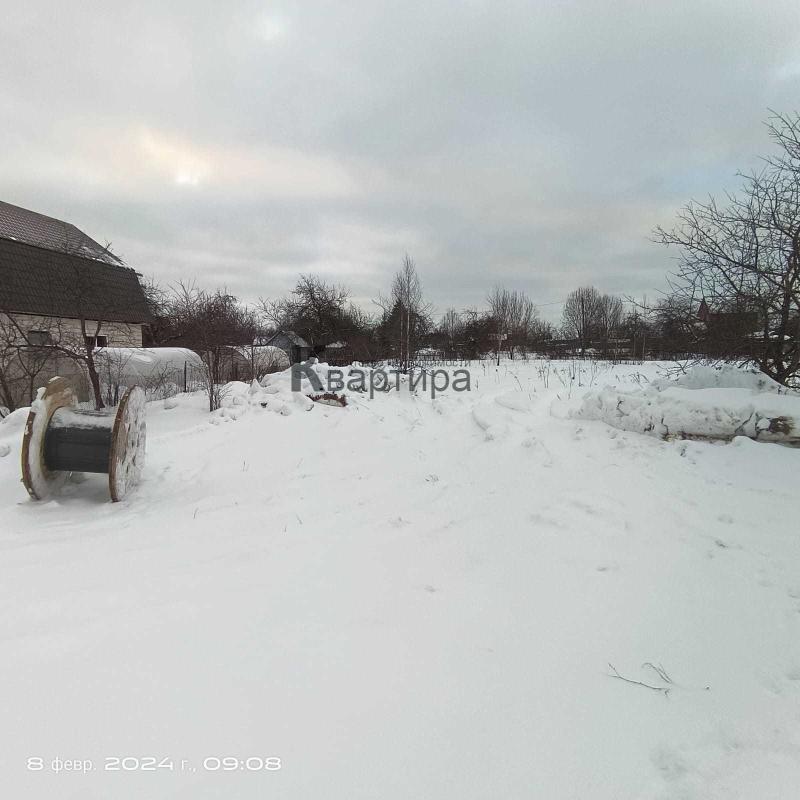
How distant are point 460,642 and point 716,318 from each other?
702 centimetres

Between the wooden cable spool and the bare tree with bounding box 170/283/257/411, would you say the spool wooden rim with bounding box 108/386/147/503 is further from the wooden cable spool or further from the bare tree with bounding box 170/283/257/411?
the bare tree with bounding box 170/283/257/411

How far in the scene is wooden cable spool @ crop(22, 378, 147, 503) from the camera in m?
3.71

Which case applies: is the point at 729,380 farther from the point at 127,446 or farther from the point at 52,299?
the point at 52,299

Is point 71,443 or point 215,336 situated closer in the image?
point 71,443

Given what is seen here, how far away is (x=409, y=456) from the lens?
5406 millimetres

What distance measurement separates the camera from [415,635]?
2.11 metres

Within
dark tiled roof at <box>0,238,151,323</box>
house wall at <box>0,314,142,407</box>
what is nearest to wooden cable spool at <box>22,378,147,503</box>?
house wall at <box>0,314,142,407</box>

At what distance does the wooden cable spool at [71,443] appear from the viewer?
12.2 feet

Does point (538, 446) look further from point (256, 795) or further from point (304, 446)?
point (256, 795)

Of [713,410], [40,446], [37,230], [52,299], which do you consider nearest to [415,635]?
[40,446]

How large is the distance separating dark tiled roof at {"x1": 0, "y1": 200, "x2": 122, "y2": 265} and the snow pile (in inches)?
678

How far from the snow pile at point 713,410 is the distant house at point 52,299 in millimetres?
9702

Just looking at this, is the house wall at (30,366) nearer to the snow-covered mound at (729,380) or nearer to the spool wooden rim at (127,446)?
the spool wooden rim at (127,446)

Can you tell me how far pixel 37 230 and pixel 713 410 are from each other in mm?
25794
